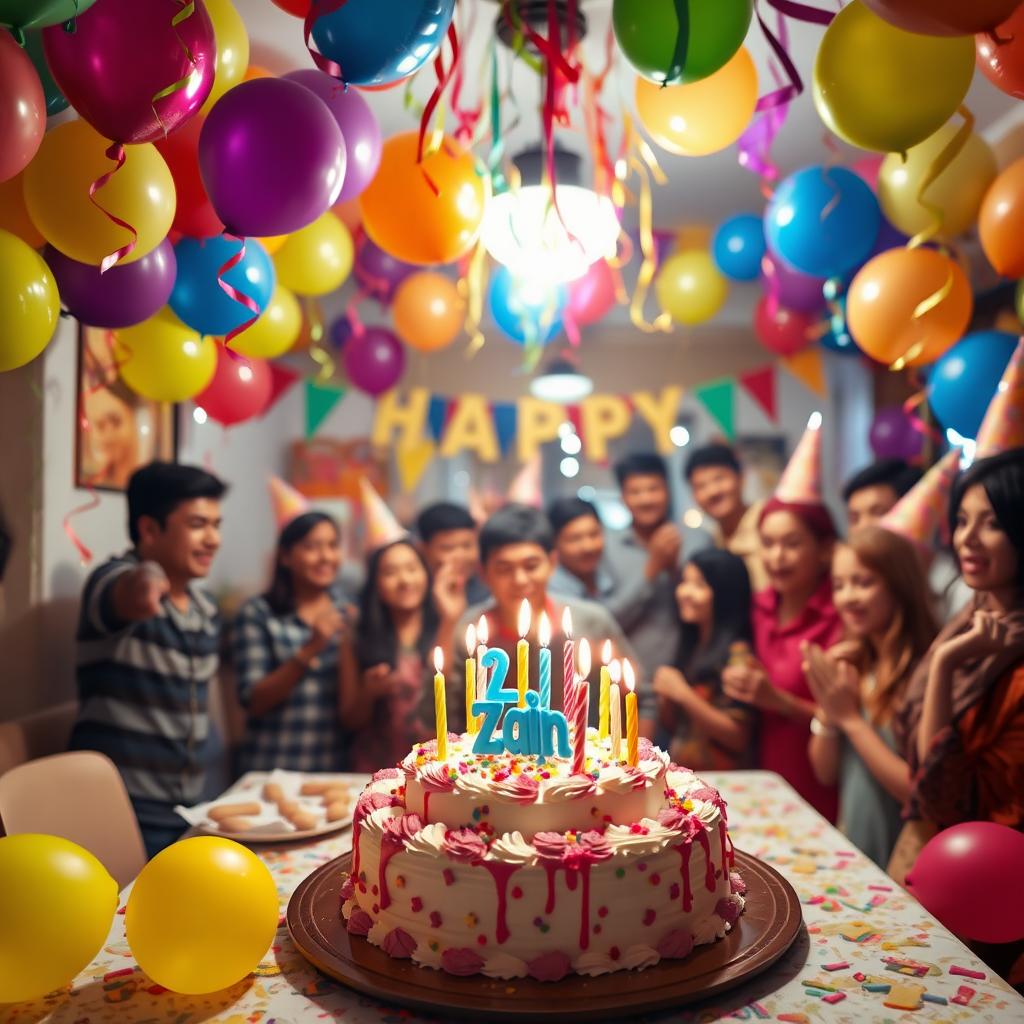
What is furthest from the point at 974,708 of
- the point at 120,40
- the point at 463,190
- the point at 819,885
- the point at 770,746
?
the point at 120,40

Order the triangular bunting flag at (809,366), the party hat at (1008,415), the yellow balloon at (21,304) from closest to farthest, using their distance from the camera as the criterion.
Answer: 1. the yellow balloon at (21,304)
2. the party hat at (1008,415)
3. the triangular bunting flag at (809,366)

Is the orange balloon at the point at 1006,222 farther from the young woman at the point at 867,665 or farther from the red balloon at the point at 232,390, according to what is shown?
the red balloon at the point at 232,390

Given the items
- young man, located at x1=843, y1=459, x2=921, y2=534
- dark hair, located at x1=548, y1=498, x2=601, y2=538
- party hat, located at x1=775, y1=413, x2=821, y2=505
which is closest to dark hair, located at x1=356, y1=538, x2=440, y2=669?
dark hair, located at x1=548, y1=498, x2=601, y2=538

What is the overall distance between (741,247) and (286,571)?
2095 millimetres

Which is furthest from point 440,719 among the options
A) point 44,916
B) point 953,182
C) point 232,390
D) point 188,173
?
point 953,182

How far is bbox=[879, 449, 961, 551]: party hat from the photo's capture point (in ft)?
9.91

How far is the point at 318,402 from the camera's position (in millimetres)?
4477

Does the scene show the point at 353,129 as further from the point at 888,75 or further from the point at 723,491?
the point at 723,491

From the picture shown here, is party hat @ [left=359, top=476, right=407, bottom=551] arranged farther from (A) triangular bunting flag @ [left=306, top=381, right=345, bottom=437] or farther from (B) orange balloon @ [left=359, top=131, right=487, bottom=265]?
(B) orange balloon @ [left=359, top=131, right=487, bottom=265]

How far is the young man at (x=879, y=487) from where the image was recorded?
3473 millimetres

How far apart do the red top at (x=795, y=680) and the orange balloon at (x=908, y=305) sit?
105 centimetres

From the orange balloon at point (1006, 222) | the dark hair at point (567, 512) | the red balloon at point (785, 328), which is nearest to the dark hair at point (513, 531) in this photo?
the dark hair at point (567, 512)

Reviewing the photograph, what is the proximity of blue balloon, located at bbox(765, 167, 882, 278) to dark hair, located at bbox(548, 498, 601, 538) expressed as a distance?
140 centimetres

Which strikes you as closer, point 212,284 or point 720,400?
point 212,284
